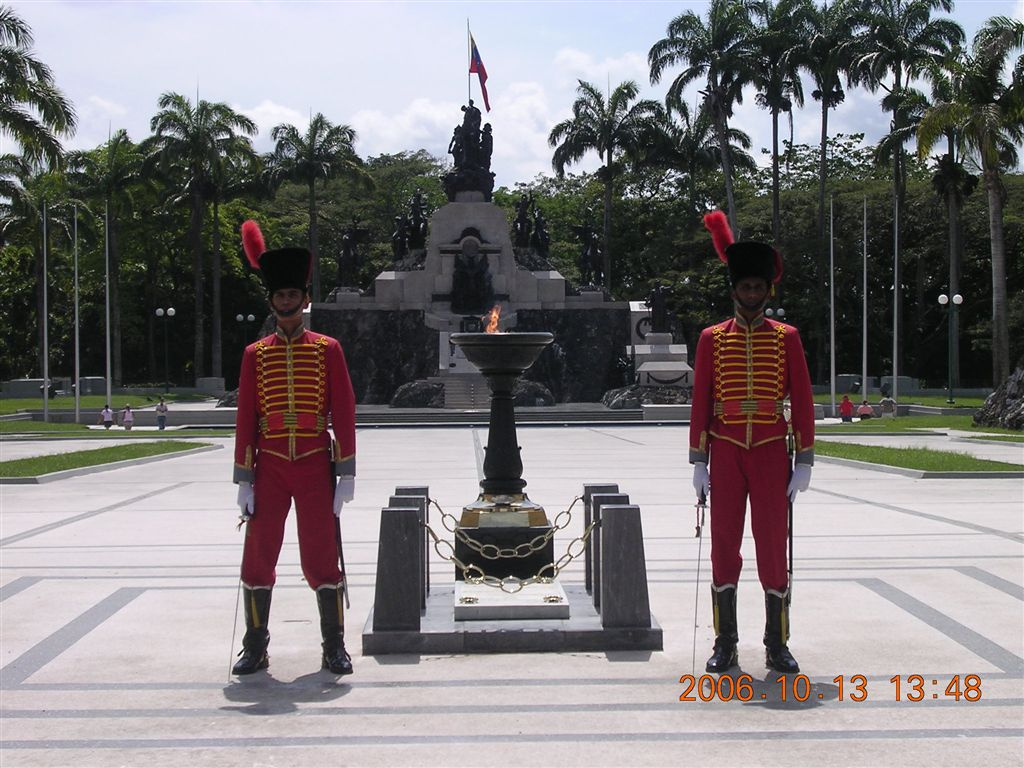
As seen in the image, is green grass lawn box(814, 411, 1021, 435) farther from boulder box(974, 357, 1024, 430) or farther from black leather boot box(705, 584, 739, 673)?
black leather boot box(705, 584, 739, 673)

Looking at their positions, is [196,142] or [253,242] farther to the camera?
[196,142]

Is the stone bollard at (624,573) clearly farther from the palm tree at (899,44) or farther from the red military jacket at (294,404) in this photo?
the palm tree at (899,44)

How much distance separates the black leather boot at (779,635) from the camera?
21.3 ft

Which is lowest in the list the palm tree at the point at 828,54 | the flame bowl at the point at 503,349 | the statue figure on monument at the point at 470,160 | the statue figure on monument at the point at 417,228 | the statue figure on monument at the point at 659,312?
the flame bowl at the point at 503,349

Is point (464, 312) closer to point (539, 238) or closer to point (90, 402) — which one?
point (539, 238)

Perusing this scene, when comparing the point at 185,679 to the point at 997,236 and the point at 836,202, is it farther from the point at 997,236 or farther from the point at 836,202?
the point at 836,202

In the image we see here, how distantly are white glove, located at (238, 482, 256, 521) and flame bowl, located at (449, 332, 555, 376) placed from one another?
6.41ft

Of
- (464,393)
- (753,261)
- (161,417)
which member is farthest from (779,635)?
(464,393)

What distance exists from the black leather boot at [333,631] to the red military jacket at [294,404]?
26.8 inches

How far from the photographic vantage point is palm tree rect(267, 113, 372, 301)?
57656mm

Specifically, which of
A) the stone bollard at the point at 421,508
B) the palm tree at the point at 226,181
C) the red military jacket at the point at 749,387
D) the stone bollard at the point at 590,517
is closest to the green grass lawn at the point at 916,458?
the stone bollard at the point at 590,517

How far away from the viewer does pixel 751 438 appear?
6.55 m

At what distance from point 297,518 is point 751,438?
8.22 feet

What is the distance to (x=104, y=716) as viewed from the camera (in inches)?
233
